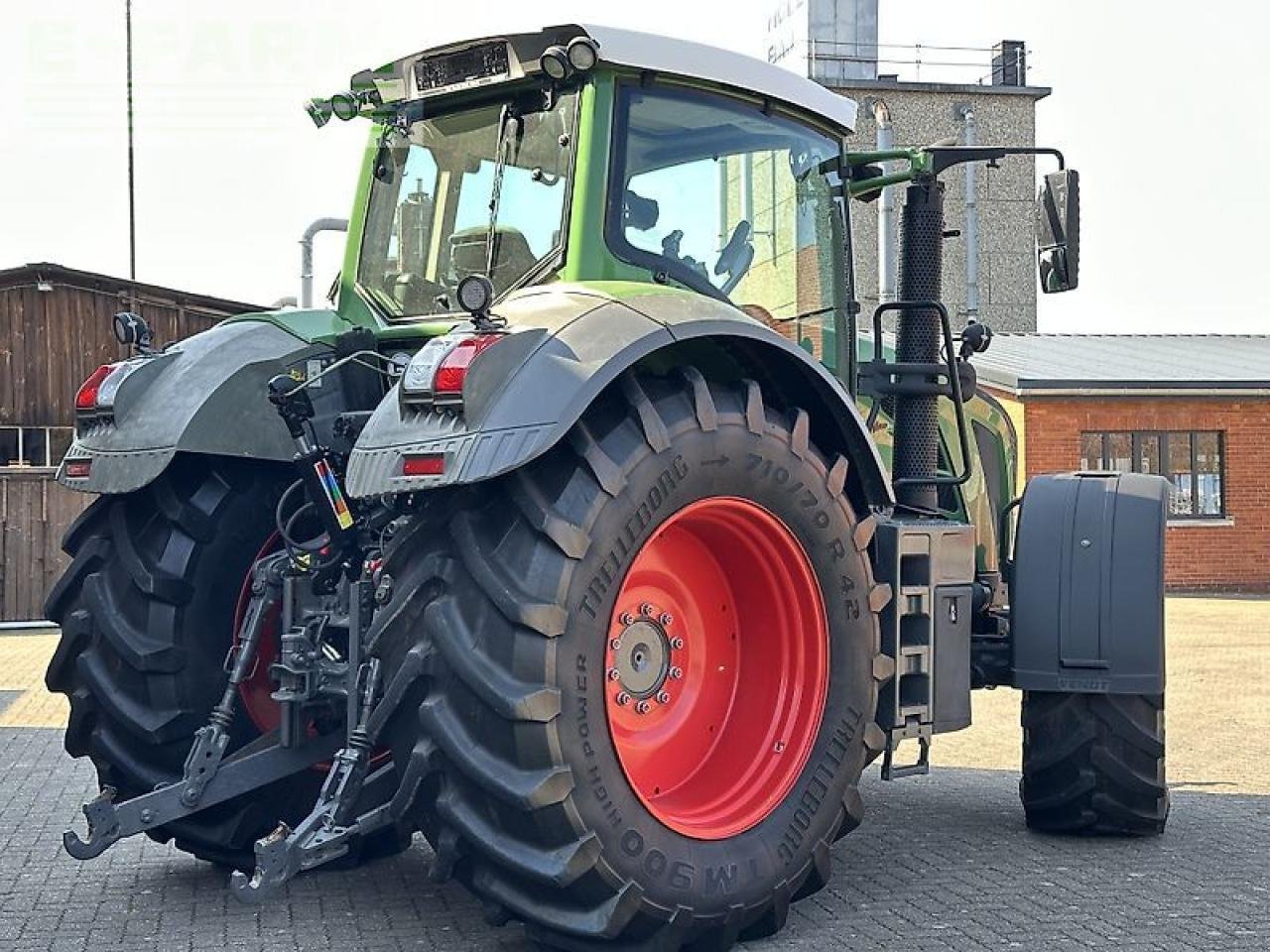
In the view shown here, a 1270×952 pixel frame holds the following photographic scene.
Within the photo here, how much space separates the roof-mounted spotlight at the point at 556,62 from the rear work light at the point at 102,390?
6.01 ft

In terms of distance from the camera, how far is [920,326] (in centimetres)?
728

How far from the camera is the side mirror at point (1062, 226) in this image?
6.89 meters

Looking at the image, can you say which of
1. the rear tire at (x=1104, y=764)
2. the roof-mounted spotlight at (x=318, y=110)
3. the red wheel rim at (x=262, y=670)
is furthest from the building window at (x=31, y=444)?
the rear tire at (x=1104, y=764)

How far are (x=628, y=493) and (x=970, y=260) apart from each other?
26460 mm

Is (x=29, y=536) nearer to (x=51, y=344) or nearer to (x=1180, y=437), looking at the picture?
(x=51, y=344)

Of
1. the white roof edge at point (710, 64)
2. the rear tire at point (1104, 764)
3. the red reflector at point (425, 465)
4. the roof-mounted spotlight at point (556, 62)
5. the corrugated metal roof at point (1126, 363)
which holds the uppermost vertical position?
the corrugated metal roof at point (1126, 363)

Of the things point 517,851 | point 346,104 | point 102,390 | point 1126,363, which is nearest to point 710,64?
point 346,104

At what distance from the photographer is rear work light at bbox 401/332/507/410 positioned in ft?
15.5

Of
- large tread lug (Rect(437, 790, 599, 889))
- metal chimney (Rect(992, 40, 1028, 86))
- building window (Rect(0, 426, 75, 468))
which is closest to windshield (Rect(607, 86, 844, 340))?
large tread lug (Rect(437, 790, 599, 889))

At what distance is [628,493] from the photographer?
4.95 meters

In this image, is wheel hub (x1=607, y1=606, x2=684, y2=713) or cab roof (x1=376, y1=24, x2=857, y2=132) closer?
wheel hub (x1=607, y1=606, x2=684, y2=713)

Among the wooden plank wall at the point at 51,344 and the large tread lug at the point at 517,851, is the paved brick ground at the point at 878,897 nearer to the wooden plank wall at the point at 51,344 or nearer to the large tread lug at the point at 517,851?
the large tread lug at the point at 517,851

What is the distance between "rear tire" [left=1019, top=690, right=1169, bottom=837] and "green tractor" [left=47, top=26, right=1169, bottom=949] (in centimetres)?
2

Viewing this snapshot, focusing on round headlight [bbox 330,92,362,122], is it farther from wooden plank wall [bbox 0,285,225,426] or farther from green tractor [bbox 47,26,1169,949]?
wooden plank wall [bbox 0,285,225,426]
